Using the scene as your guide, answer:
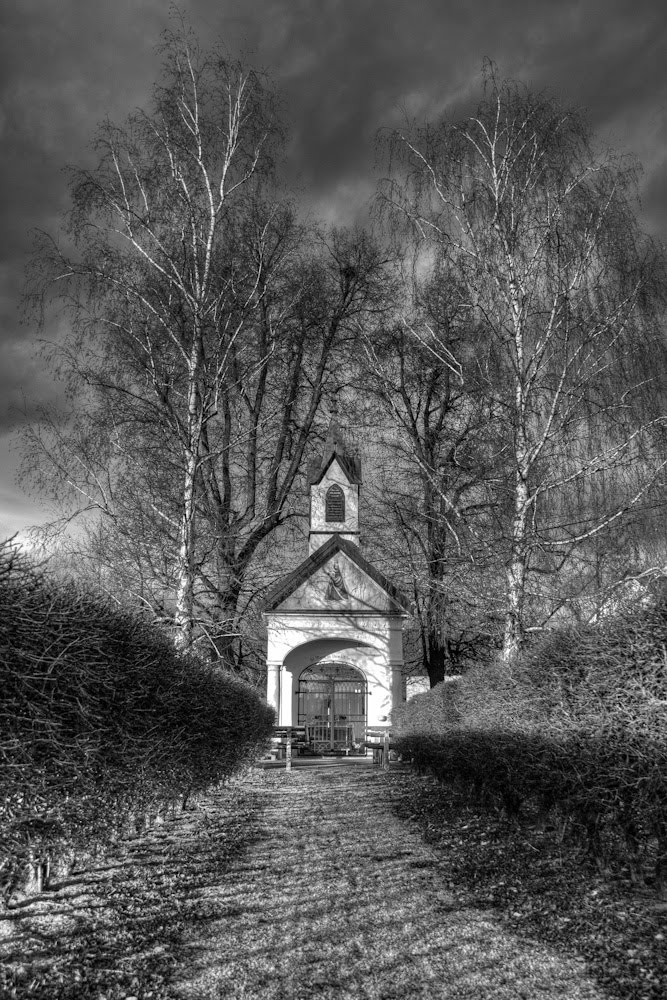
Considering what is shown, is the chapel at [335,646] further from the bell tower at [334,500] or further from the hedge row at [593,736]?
the hedge row at [593,736]

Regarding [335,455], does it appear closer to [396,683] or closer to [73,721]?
[396,683]

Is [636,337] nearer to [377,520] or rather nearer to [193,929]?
[193,929]

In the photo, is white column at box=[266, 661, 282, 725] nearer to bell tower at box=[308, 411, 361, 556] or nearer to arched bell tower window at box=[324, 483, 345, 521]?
bell tower at box=[308, 411, 361, 556]

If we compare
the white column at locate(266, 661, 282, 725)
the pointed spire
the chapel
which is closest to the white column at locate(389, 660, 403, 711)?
the chapel

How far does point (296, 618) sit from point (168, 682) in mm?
17810

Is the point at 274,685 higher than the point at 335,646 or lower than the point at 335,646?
lower

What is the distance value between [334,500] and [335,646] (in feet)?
23.0

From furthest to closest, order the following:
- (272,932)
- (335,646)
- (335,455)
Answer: (335,455) → (335,646) → (272,932)

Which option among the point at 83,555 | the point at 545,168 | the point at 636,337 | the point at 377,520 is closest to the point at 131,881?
the point at 83,555

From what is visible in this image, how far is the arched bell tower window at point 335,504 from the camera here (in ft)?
98.3

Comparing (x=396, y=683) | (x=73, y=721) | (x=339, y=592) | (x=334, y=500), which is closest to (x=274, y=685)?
(x=339, y=592)

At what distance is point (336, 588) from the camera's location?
25406 millimetres

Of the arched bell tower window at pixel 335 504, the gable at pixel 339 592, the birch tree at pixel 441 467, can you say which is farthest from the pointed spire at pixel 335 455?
the gable at pixel 339 592

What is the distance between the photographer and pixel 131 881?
19.6 feet
